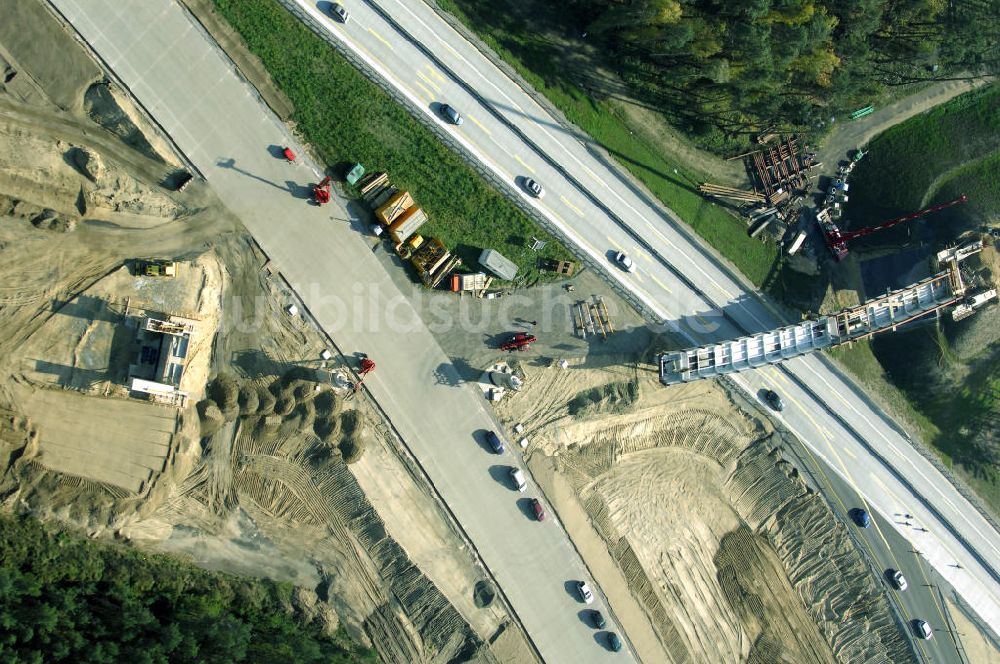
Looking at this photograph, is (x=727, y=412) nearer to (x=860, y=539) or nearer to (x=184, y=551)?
(x=860, y=539)

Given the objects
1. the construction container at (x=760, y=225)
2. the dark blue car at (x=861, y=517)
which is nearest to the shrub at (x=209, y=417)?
the construction container at (x=760, y=225)

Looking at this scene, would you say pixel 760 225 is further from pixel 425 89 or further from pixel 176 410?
pixel 176 410

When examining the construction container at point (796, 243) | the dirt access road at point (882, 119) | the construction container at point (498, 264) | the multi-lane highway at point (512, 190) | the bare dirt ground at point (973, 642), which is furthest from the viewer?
the dirt access road at point (882, 119)

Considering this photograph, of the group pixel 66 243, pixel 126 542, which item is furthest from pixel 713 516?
pixel 66 243

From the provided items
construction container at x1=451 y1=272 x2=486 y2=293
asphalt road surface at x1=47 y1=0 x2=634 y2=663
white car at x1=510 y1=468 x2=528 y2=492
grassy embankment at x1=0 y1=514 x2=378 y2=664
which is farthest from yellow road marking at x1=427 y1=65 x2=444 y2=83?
grassy embankment at x1=0 y1=514 x2=378 y2=664

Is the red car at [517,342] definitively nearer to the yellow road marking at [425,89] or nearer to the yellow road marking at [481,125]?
the yellow road marking at [481,125]

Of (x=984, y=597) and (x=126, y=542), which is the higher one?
(x=984, y=597)

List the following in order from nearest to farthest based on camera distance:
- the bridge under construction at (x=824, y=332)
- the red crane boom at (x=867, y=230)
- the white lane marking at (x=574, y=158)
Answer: the white lane marking at (x=574, y=158) → the bridge under construction at (x=824, y=332) → the red crane boom at (x=867, y=230)
